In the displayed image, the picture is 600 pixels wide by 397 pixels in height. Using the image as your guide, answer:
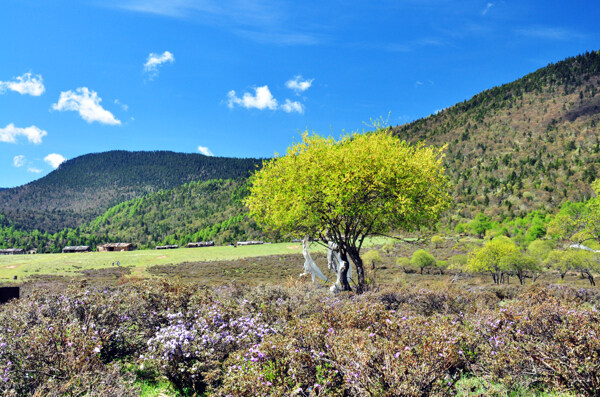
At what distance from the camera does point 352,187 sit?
620 inches

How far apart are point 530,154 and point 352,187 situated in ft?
568

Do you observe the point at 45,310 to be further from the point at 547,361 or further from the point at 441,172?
the point at 441,172

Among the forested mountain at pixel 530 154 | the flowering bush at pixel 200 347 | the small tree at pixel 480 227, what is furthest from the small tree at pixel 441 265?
the flowering bush at pixel 200 347

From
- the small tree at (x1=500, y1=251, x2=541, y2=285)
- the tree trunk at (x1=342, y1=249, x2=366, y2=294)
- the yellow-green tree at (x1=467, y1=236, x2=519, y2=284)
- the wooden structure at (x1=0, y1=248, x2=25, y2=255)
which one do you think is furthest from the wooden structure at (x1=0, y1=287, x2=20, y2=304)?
the wooden structure at (x1=0, y1=248, x2=25, y2=255)

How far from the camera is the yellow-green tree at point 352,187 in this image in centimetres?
1638

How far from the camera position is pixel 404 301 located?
12.9 meters

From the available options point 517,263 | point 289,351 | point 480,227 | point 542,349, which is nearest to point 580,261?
point 517,263

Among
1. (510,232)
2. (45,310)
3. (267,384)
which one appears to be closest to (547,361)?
(267,384)

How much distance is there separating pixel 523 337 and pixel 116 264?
73.2m

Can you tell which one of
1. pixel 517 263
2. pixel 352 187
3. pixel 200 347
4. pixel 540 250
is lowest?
pixel 540 250

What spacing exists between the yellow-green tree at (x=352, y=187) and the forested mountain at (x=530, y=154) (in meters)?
121

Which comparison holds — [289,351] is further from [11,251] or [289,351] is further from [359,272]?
[11,251]

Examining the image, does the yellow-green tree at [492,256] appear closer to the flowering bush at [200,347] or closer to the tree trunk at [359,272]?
the tree trunk at [359,272]

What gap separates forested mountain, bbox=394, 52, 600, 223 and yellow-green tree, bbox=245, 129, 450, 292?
121 m
